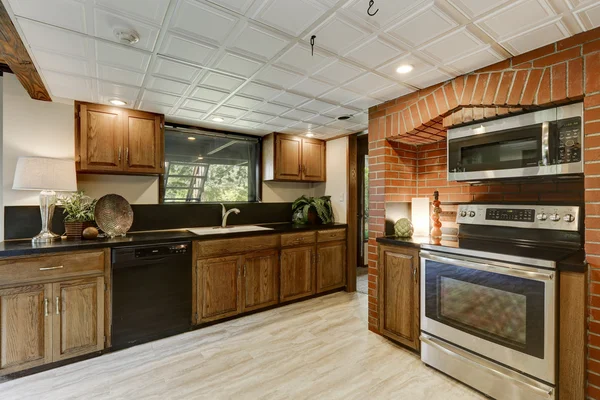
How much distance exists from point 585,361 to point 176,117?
381cm

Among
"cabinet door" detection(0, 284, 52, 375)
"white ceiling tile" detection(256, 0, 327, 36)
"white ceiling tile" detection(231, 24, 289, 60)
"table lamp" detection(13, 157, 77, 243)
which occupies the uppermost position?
"white ceiling tile" detection(256, 0, 327, 36)

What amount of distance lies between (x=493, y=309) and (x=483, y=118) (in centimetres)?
131

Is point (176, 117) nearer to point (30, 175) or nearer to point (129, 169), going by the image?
point (129, 169)

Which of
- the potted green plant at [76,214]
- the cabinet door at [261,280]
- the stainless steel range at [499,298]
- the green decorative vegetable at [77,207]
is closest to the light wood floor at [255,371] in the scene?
the stainless steel range at [499,298]

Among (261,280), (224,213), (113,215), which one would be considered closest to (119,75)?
(113,215)

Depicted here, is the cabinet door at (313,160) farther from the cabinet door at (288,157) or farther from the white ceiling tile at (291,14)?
the white ceiling tile at (291,14)

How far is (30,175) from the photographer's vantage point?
2.29 meters

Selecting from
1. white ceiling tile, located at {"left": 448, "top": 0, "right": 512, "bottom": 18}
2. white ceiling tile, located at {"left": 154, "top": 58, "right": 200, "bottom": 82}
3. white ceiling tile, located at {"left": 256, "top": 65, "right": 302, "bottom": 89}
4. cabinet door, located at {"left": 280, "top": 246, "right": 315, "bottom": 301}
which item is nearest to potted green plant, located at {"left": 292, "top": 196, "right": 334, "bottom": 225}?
cabinet door, located at {"left": 280, "top": 246, "right": 315, "bottom": 301}

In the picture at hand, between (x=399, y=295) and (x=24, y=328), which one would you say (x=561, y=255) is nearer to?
(x=399, y=295)

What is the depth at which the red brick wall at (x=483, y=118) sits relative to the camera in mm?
1552

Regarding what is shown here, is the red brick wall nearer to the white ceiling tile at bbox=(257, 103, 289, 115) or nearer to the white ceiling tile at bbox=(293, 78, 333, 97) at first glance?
the white ceiling tile at bbox=(293, 78, 333, 97)

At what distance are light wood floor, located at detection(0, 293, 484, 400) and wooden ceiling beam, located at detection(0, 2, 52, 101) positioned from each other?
220 centimetres

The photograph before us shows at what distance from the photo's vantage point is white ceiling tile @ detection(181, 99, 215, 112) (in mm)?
2678

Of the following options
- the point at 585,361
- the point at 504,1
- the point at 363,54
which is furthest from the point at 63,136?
the point at 585,361
